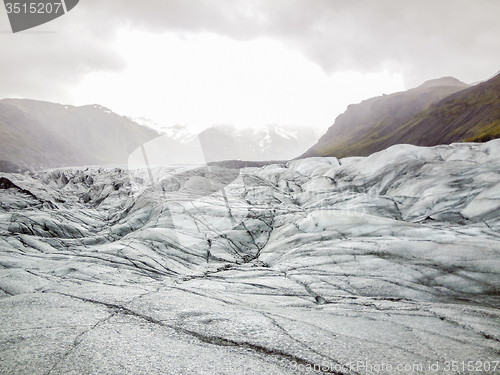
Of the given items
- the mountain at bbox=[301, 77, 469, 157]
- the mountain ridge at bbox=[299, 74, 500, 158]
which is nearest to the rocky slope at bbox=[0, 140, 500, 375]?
the mountain ridge at bbox=[299, 74, 500, 158]

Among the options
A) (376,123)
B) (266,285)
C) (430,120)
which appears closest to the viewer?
(266,285)

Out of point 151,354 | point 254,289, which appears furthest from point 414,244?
point 151,354

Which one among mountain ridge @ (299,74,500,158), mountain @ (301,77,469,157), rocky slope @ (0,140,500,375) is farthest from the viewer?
mountain @ (301,77,469,157)

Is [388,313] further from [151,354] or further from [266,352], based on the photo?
[151,354]

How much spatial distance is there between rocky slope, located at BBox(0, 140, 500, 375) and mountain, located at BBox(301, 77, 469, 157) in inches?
3037

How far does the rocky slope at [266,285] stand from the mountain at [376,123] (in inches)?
3037

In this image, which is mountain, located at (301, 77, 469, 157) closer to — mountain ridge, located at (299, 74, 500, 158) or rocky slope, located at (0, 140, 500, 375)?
mountain ridge, located at (299, 74, 500, 158)

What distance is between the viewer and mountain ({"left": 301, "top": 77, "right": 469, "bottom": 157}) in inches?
3686

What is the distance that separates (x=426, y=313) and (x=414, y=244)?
5047mm

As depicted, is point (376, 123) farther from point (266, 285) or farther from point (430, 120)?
point (266, 285)

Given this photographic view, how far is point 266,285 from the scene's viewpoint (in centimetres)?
938

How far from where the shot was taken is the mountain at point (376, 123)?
93.6 meters

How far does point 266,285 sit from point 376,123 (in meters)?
132

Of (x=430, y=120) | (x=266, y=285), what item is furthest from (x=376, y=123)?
(x=266, y=285)
